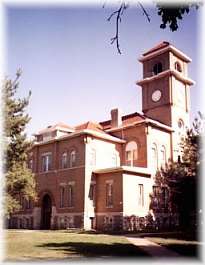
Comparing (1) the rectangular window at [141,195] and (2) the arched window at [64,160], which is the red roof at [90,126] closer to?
(2) the arched window at [64,160]

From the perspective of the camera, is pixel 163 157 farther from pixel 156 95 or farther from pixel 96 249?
pixel 96 249

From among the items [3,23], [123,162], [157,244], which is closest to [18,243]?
[157,244]

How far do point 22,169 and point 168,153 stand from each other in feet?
63.2

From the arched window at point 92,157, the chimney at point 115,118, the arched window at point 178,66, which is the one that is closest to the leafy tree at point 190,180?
the arched window at point 92,157

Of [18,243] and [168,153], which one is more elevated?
[168,153]

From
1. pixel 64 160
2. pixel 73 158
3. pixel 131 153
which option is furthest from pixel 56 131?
pixel 131 153

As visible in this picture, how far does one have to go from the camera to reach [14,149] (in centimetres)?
2045

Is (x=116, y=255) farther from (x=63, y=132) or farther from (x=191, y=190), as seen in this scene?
(x=63, y=132)

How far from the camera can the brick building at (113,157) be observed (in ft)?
105

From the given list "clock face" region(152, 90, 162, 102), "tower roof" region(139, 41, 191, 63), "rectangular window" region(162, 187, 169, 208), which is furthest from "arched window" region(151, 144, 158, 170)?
"tower roof" region(139, 41, 191, 63)

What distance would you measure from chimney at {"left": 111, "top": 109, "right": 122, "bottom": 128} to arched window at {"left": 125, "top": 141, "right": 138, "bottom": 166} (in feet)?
8.81

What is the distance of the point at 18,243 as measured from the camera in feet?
52.4

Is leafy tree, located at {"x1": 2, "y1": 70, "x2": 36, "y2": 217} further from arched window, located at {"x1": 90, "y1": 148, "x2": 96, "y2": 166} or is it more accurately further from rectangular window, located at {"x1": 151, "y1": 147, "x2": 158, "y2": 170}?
rectangular window, located at {"x1": 151, "y1": 147, "x2": 158, "y2": 170}

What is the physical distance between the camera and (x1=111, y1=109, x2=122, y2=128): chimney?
38156 mm
